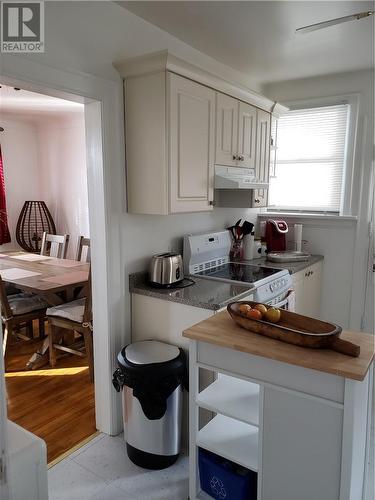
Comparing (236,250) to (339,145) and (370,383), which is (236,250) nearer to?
(339,145)

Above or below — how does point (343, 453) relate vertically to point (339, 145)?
below

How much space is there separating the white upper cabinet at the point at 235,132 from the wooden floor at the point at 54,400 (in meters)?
1.90

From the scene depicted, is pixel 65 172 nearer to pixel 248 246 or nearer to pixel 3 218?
pixel 3 218

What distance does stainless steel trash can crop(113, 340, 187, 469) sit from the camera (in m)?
1.90

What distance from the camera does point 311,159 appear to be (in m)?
3.44

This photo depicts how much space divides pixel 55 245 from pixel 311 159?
9.92 ft

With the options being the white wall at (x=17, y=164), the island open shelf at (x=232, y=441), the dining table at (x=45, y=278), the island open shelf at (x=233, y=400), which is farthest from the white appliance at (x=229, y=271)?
the white wall at (x=17, y=164)

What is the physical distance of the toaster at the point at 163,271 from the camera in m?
2.26

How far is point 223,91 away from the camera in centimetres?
242

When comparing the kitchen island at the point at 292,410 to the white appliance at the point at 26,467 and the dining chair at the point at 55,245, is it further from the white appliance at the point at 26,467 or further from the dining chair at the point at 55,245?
the dining chair at the point at 55,245

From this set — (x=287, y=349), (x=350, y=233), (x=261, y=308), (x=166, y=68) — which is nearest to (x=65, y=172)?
(x=166, y=68)

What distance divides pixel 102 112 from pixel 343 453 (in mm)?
1884

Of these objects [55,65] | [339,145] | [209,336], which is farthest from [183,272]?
[339,145]

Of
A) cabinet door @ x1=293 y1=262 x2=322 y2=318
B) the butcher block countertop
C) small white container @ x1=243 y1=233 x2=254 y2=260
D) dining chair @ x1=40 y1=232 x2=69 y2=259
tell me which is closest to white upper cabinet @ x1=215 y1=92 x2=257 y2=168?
small white container @ x1=243 y1=233 x2=254 y2=260
